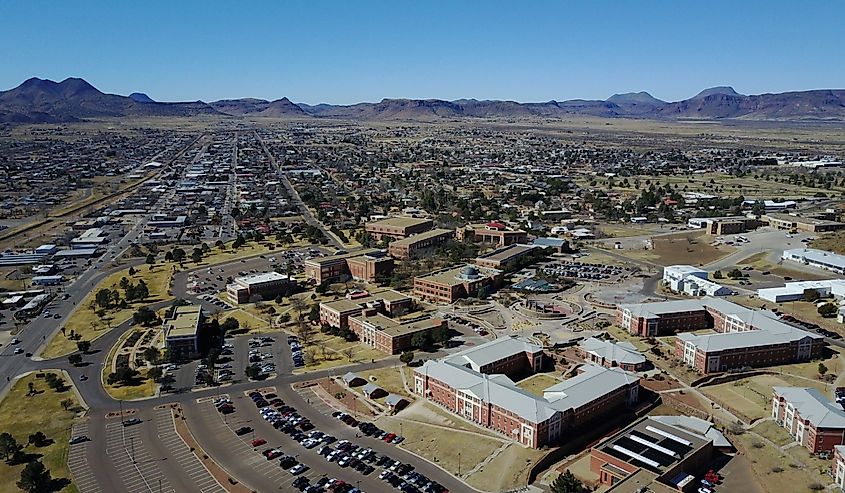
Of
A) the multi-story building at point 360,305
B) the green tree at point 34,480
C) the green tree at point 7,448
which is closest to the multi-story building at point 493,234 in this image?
the multi-story building at point 360,305

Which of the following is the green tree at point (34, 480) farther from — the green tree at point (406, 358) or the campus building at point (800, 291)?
the campus building at point (800, 291)

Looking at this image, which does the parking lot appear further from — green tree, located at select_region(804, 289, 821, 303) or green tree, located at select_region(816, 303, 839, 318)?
green tree, located at select_region(804, 289, 821, 303)

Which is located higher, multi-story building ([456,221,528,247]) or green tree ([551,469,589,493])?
multi-story building ([456,221,528,247])

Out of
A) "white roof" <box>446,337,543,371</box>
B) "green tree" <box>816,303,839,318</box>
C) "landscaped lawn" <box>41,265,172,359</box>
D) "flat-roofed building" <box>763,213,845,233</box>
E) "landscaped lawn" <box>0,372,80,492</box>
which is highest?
"flat-roofed building" <box>763,213,845,233</box>

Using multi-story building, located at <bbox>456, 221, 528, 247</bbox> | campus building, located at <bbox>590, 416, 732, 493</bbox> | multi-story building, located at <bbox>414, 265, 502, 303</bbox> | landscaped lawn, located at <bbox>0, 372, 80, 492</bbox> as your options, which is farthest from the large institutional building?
landscaped lawn, located at <bbox>0, 372, 80, 492</bbox>

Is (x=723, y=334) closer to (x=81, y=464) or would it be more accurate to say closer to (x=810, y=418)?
(x=810, y=418)

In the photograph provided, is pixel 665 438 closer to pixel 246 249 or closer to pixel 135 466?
pixel 135 466

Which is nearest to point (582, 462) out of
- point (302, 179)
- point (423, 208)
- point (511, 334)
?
point (511, 334)
